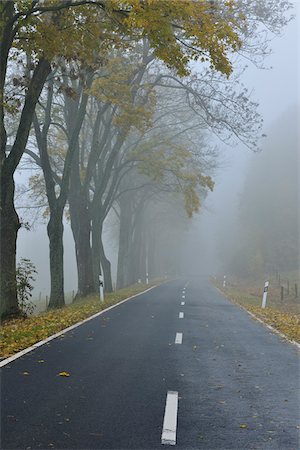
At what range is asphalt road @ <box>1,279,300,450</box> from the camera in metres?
5.07

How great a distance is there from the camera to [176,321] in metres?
15.3

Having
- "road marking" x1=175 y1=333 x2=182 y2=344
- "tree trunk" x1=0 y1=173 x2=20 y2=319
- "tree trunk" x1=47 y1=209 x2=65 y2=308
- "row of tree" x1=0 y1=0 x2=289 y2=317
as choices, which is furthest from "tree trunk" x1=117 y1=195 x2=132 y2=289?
"road marking" x1=175 y1=333 x2=182 y2=344

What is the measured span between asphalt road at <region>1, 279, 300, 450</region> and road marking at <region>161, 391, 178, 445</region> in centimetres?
6

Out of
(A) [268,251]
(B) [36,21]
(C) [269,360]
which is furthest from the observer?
(A) [268,251]

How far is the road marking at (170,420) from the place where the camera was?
5023 mm

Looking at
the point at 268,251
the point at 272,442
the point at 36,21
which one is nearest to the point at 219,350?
the point at 272,442

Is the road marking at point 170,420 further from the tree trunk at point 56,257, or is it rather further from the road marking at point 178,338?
the tree trunk at point 56,257

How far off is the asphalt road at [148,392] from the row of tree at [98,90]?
4889mm

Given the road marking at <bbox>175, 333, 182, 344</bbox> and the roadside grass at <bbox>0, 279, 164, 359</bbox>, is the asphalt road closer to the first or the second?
the road marking at <bbox>175, 333, 182, 344</bbox>

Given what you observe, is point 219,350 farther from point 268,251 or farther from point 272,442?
point 268,251

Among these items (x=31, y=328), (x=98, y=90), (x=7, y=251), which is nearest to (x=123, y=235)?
(x=98, y=90)

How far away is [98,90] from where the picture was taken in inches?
731

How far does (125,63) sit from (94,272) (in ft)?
34.6

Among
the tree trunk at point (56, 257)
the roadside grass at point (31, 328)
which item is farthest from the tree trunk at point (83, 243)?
the roadside grass at point (31, 328)
